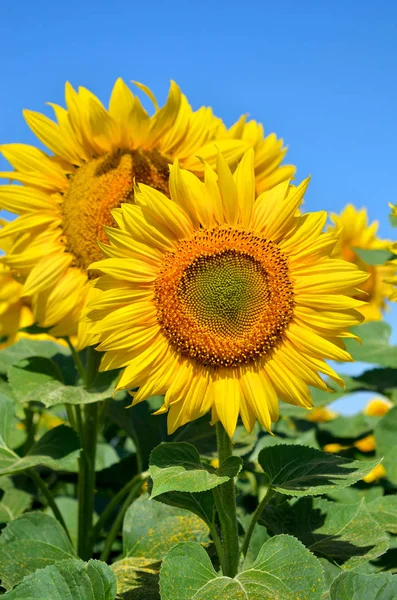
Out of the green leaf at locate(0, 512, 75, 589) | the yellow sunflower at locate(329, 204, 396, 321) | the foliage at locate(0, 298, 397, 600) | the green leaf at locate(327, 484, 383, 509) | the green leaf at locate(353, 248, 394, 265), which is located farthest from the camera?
the yellow sunflower at locate(329, 204, 396, 321)

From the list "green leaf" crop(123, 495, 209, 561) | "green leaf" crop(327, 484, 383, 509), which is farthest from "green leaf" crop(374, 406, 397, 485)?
"green leaf" crop(123, 495, 209, 561)

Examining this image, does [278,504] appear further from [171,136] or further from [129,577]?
[171,136]

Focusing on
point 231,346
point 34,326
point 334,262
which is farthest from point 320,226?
point 34,326

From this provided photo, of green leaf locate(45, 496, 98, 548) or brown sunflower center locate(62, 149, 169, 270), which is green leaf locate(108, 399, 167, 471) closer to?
green leaf locate(45, 496, 98, 548)

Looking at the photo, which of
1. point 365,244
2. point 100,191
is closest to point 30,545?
point 100,191

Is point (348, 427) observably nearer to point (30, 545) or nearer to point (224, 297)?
point (30, 545)
